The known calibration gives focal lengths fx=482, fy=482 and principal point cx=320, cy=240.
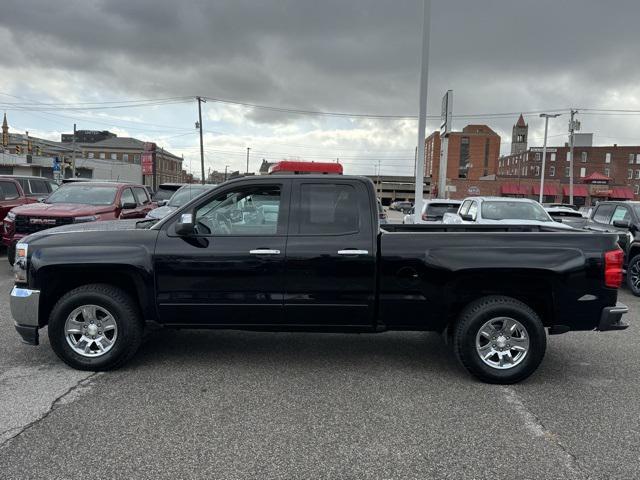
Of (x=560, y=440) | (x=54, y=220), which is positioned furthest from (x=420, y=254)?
(x=54, y=220)

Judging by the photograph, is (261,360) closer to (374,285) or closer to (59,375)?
(374,285)

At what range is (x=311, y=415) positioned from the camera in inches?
147

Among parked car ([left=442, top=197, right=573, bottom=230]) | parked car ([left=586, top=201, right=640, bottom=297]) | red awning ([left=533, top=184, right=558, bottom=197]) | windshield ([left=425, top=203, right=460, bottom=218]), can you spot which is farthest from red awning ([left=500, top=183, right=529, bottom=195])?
parked car ([left=586, top=201, right=640, bottom=297])

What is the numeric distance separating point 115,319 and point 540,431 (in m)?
3.74

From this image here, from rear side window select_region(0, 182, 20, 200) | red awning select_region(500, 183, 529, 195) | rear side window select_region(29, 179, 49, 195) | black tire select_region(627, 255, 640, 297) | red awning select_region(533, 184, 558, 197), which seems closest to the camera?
black tire select_region(627, 255, 640, 297)

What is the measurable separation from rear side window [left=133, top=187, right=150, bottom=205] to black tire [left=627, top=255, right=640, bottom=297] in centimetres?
1075

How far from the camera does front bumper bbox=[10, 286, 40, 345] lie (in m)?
4.57

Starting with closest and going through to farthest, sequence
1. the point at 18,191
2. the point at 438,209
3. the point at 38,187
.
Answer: the point at 18,191
the point at 38,187
the point at 438,209

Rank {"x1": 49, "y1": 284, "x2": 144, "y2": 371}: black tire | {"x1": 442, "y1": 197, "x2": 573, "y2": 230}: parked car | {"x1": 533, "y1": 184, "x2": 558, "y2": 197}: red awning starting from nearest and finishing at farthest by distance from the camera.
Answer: {"x1": 49, "y1": 284, "x2": 144, "y2": 371}: black tire
{"x1": 442, "y1": 197, "x2": 573, "y2": 230}: parked car
{"x1": 533, "y1": 184, "x2": 558, "y2": 197}: red awning

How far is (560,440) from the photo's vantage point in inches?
135

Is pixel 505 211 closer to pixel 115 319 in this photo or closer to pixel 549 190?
pixel 115 319

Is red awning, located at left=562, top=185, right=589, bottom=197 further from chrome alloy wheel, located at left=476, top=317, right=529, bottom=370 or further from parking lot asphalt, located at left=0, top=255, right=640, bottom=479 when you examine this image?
chrome alloy wheel, located at left=476, top=317, right=529, bottom=370

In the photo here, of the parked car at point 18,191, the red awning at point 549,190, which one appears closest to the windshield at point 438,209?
the parked car at point 18,191

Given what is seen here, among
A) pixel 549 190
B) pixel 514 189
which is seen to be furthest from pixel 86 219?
pixel 549 190
